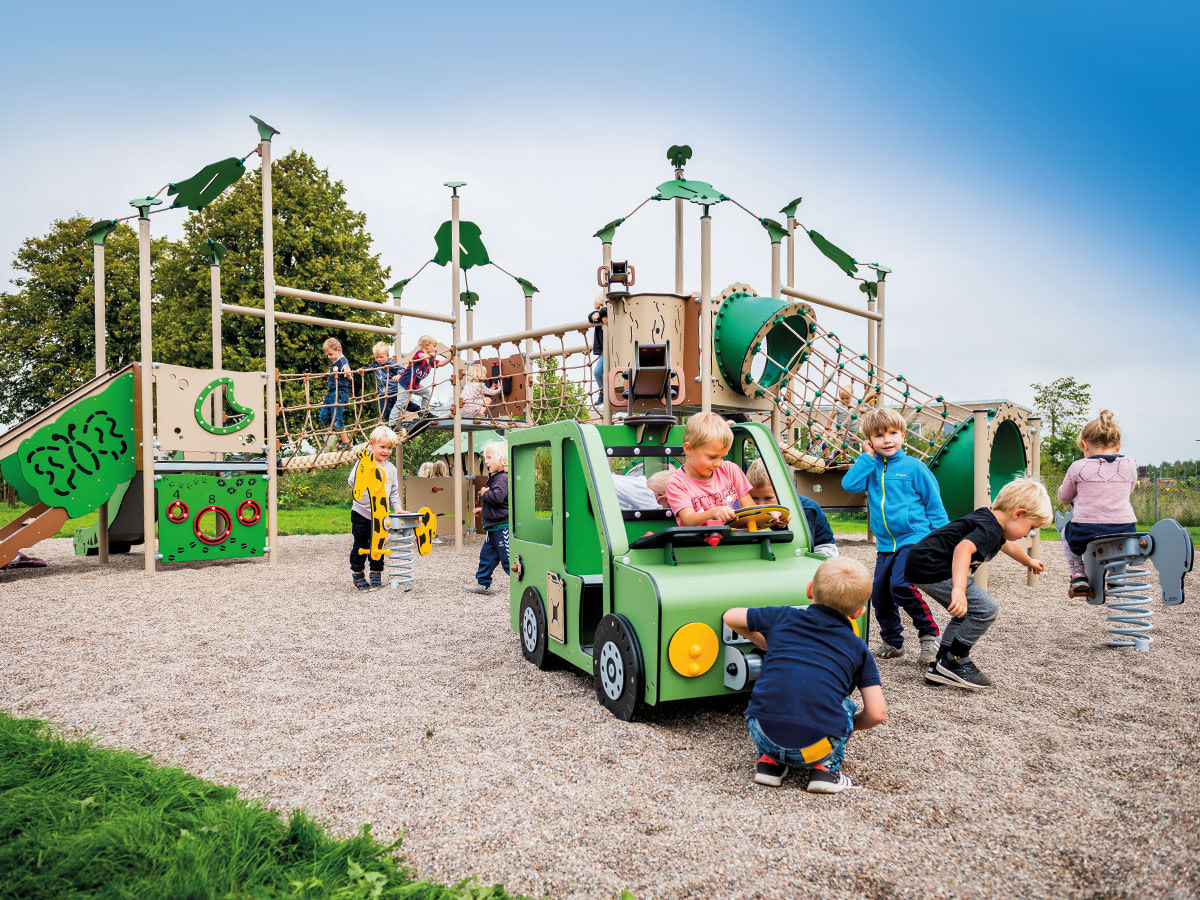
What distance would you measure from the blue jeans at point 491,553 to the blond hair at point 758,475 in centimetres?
330

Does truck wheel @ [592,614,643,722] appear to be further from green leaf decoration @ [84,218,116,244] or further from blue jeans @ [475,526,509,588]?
green leaf decoration @ [84,218,116,244]

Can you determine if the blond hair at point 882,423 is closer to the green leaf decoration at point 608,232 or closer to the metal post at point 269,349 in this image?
the green leaf decoration at point 608,232

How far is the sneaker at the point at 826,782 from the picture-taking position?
9.12ft

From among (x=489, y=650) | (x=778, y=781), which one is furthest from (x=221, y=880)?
(x=489, y=650)

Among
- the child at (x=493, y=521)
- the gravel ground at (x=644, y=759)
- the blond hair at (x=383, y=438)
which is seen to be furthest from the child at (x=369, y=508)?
the gravel ground at (x=644, y=759)

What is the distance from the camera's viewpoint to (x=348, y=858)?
2246mm

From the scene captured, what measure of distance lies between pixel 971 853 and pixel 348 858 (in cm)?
181

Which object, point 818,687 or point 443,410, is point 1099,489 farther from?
point 443,410

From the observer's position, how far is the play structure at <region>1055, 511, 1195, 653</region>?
16.8 feet

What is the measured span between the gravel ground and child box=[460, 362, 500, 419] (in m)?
6.62

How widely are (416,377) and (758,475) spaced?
28.3ft

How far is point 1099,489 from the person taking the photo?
5.35m

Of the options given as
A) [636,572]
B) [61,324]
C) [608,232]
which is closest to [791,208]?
[608,232]

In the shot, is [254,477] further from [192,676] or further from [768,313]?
[768,313]
